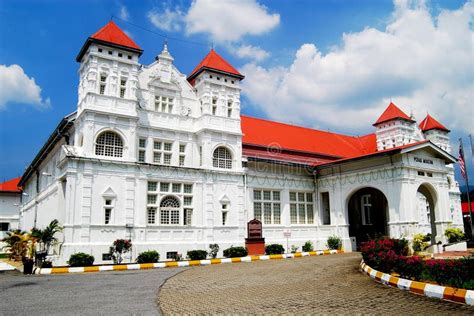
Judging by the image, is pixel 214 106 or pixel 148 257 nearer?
pixel 148 257

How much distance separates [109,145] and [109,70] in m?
4.70

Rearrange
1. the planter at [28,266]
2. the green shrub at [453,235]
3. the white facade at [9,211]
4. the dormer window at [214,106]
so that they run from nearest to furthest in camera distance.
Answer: the planter at [28,266] → the green shrub at [453,235] → the dormer window at [214,106] → the white facade at [9,211]

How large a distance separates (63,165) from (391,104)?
119 feet

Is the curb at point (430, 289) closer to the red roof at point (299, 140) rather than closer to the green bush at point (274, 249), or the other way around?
the green bush at point (274, 249)

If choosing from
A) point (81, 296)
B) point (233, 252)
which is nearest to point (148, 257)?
point (233, 252)

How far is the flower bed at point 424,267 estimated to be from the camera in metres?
10.8

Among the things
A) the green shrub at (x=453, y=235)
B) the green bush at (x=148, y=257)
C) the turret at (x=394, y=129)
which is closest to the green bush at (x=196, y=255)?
the green bush at (x=148, y=257)

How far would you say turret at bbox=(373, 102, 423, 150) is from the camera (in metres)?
43.5

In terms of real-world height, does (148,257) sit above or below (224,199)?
below

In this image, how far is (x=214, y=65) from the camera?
30.2 m

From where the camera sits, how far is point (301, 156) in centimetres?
3647

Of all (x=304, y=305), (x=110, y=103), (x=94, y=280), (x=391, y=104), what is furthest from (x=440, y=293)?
(x=391, y=104)

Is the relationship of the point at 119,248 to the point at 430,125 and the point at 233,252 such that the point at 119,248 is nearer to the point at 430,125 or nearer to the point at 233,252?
the point at 233,252

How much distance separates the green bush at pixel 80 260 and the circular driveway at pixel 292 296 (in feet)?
25.8
